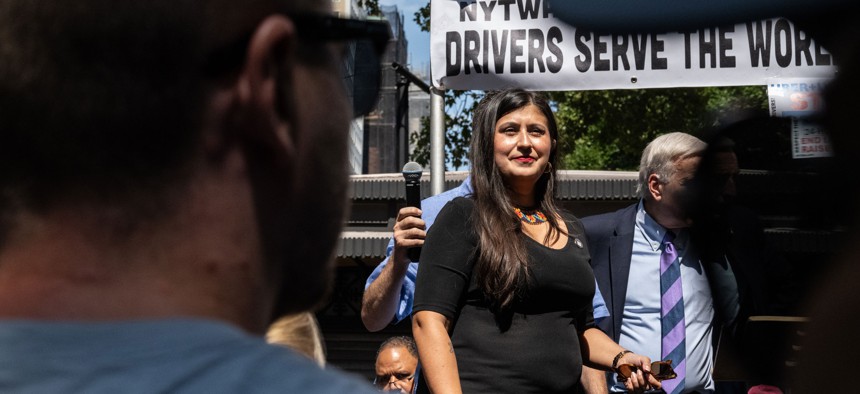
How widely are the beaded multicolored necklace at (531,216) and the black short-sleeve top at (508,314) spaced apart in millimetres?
172

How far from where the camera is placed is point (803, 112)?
0.84m

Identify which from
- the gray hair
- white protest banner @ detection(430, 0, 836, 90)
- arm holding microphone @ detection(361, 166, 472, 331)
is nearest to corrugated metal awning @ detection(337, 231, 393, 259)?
white protest banner @ detection(430, 0, 836, 90)

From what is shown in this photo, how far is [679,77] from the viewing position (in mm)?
4113

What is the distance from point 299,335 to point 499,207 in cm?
190

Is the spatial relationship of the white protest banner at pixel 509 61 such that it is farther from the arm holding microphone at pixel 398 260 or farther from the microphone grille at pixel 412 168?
the arm holding microphone at pixel 398 260

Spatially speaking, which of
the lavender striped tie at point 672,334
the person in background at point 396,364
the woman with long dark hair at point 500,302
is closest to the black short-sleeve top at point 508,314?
the woman with long dark hair at point 500,302

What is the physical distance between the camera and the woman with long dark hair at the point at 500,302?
3.10m

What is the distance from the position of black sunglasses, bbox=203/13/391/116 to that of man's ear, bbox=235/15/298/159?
13 mm

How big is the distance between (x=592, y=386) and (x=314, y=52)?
2997 millimetres

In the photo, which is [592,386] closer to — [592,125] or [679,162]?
[679,162]

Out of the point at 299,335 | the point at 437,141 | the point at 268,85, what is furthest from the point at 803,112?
the point at 437,141

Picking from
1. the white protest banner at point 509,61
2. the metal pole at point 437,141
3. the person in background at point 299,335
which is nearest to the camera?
the person in background at point 299,335

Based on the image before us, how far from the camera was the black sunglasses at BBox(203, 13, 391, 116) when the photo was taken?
87 centimetres

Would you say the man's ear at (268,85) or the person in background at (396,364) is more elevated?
the man's ear at (268,85)
